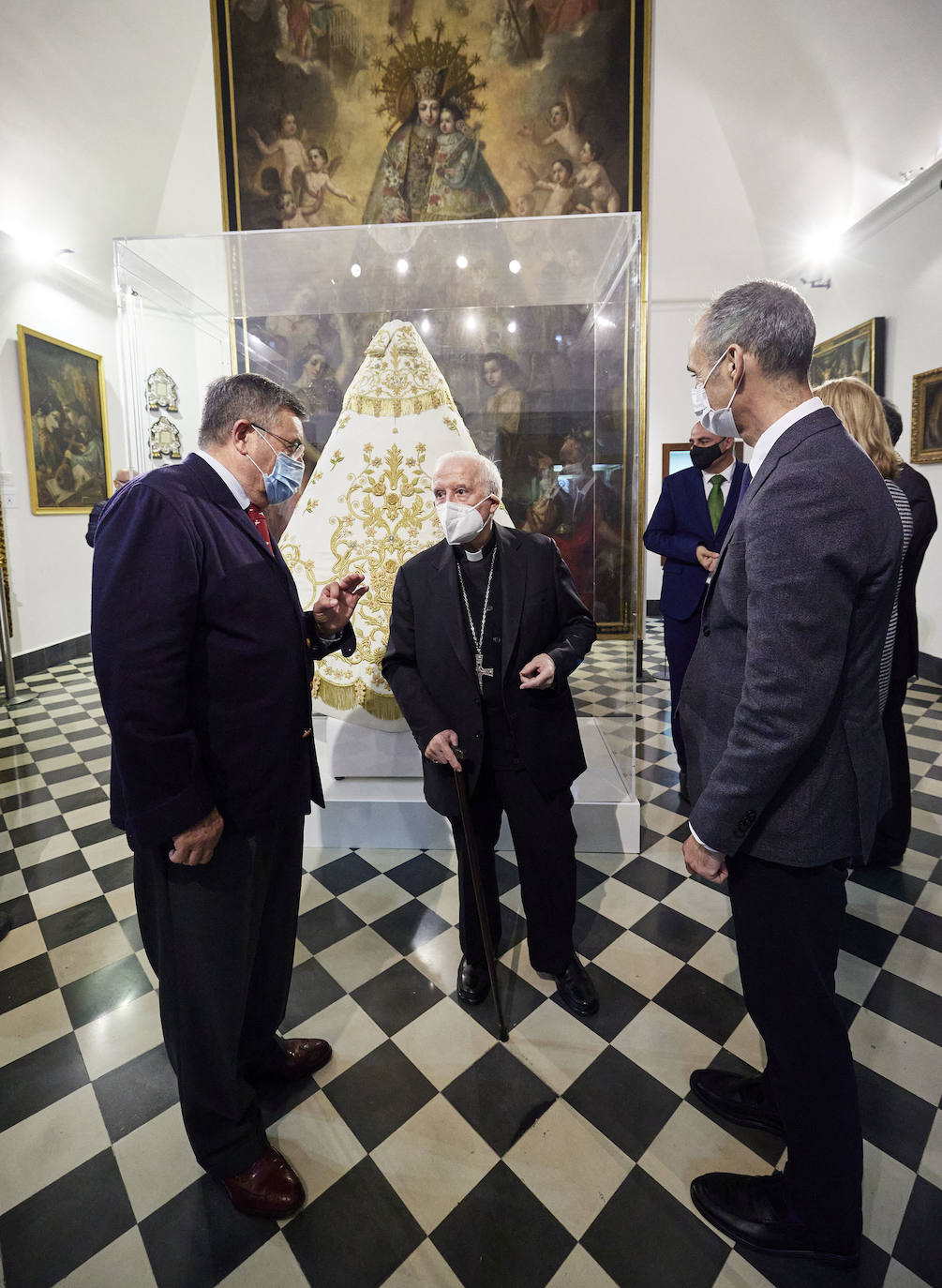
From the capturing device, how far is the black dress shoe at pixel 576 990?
215 cm

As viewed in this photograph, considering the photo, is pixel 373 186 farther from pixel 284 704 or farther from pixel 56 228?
pixel 284 704

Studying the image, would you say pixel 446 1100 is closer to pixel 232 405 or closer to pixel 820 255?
pixel 232 405

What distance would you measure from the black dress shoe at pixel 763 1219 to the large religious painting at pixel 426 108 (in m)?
6.88

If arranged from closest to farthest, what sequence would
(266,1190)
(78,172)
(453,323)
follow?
(266,1190) < (453,323) < (78,172)

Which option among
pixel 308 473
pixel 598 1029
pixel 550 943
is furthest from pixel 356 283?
pixel 598 1029

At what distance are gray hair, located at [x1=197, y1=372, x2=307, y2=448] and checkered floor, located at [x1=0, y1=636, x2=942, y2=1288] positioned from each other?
1913 millimetres

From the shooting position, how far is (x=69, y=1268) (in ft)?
4.69

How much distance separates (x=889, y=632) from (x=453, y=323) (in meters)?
2.58

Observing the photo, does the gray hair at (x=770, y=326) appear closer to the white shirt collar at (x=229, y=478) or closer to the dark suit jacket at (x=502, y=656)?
the dark suit jacket at (x=502, y=656)

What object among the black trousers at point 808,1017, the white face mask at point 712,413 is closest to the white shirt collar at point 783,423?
the white face mask at point 712,413

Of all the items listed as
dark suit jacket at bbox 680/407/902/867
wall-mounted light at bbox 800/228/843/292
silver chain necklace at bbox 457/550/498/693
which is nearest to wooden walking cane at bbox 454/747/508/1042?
silver chain necklace at bbox 457/550/498/693

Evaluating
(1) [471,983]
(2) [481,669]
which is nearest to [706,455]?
(2) [481,669]

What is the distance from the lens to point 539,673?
1.91 metres

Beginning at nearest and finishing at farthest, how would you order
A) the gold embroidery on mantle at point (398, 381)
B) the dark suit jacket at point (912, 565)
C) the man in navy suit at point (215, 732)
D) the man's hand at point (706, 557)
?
the man in navy suit at point (215, 732) < the dark suit jacket at point (912, 565) < the gold embroidery on mantle at point (398, 381) < the man's hand at point (706, 557)
